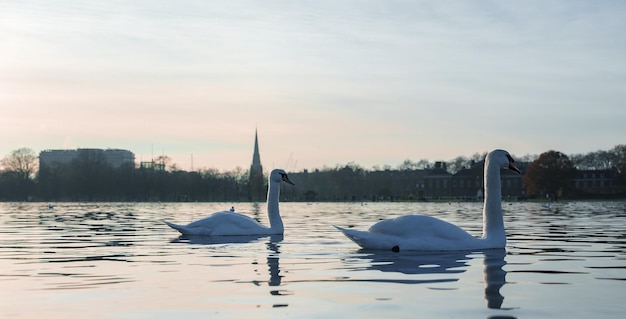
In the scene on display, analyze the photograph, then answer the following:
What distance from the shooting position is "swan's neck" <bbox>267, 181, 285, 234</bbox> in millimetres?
25891

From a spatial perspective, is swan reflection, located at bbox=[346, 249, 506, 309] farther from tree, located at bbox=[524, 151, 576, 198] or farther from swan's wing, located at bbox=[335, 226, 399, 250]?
tree, located at bbox=[524, 151, 576, 198]

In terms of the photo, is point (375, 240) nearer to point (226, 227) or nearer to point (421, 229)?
point (421, 229)

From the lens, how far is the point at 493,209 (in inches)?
736

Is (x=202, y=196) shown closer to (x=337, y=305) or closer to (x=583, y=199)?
(x=583, y=199)

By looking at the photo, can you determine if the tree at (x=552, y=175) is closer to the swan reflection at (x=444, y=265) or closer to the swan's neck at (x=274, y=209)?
the swan's neck at (x=274, y=209)

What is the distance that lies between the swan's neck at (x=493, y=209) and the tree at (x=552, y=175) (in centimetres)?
14258

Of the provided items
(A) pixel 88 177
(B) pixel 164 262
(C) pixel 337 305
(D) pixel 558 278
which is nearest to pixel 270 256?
(B) pixel 164 262

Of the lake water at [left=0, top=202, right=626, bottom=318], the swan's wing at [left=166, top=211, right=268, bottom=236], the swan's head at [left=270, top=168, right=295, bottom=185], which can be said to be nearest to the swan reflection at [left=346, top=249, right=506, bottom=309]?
the lake water at [left=0, top=202, right=626, bottom=318]

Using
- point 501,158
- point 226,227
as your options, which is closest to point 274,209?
point 226,227

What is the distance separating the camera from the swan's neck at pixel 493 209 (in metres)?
18.6

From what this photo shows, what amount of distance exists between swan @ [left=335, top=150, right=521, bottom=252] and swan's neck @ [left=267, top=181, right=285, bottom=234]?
301 inches

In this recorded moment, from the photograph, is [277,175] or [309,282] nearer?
[309,282]

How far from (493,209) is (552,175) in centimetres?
14401

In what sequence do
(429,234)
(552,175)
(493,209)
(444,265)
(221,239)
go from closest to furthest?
(444,265)
(429,234)
(493,209)
(221,239)
(552,175)
